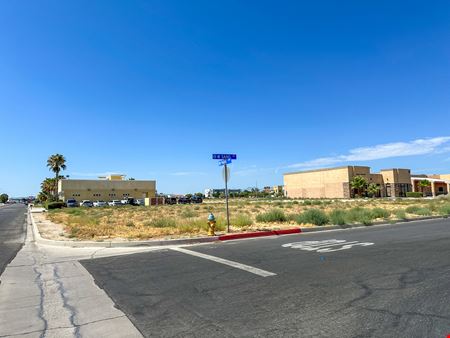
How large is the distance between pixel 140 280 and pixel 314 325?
407 centimetres

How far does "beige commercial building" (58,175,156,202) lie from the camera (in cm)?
8994

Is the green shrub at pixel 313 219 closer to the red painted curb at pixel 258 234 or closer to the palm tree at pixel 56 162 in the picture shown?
the red painted curb at pixel 258 234

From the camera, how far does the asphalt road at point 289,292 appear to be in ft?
15.2

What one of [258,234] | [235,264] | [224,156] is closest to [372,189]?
[224,156]

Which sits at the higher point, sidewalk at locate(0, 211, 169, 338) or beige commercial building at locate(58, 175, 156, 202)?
beige commercial building at locate(58, 175, 156, 202)

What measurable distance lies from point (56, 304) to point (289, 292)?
377cm

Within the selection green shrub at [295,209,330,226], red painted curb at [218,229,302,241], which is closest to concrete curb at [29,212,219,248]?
red painted curb at [218,229,302,241]

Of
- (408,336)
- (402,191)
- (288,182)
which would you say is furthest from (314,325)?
(288,182)

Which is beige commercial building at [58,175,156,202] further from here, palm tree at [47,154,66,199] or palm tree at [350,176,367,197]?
palm tree at [350,176,367,197]

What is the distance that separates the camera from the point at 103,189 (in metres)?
94.4

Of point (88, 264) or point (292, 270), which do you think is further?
point (88, 264)

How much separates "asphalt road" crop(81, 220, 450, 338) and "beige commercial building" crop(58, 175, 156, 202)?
86227mm

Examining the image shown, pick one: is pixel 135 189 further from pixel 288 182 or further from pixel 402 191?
pixel 402 191

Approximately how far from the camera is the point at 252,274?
7.70m
